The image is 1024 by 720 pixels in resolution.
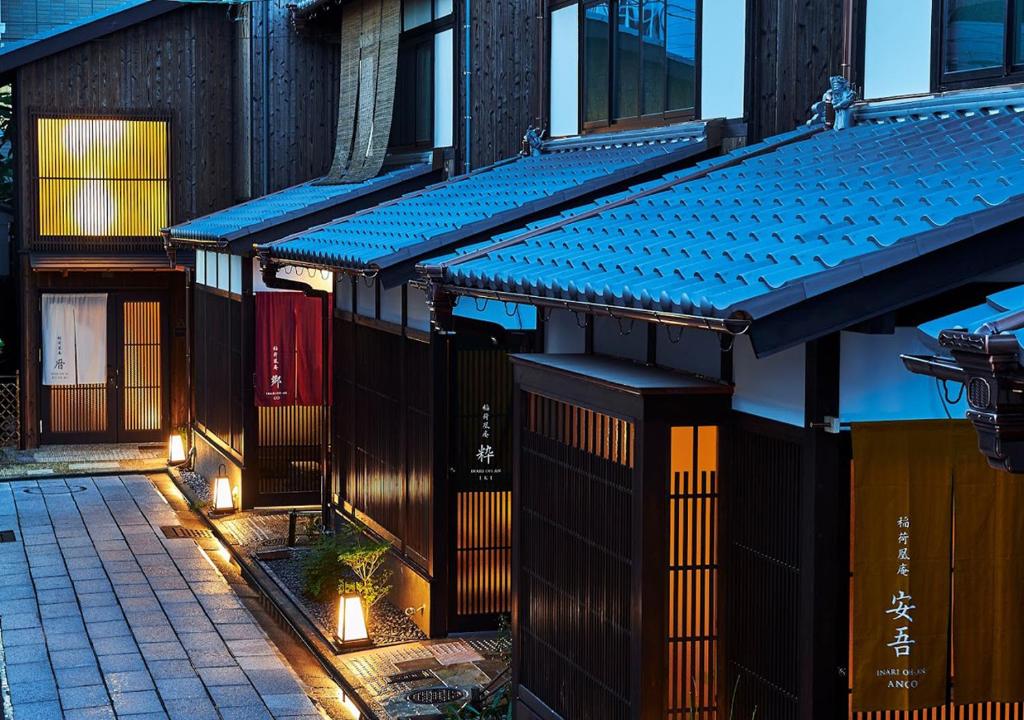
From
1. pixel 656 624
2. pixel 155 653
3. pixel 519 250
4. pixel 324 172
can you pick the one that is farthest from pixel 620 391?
pixel 324 172

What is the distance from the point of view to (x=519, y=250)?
11617 mm

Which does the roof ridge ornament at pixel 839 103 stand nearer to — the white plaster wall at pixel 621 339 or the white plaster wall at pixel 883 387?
the white plaster wall at pixel 621 339

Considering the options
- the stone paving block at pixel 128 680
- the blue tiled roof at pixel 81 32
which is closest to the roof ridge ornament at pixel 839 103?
the stone paving block at pixel 128 680

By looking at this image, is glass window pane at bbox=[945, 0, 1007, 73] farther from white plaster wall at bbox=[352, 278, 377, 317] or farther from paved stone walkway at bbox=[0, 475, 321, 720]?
white plaster wall at bbox=[352, 278, 377, 317]

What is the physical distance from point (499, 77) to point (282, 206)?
5439mm

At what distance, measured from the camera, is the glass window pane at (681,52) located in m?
14.4

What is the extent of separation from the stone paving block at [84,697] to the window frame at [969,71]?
9.30m

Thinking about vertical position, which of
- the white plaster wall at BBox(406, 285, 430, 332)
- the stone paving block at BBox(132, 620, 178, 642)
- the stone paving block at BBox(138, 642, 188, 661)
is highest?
the white plaster wall at BBox(406, 285, 430, 332)

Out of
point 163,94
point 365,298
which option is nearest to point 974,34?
point 365,298

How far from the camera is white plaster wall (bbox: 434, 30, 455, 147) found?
20.7 m

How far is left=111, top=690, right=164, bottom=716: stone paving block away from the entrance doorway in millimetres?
17155

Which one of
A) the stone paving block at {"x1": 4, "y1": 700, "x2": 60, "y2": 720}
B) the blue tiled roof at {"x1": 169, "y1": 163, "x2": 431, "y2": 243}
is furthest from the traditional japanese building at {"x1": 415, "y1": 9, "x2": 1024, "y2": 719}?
the blue tiled roof at {"x1": 169, "y1": 163, "x2": 431, "y2": 243}

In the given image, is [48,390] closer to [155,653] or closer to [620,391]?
[155,653]

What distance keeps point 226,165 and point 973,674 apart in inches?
946
